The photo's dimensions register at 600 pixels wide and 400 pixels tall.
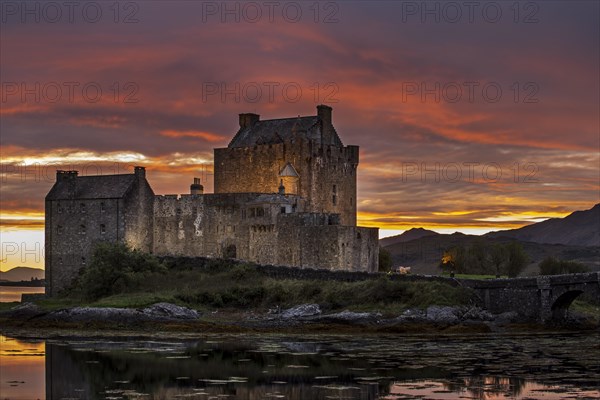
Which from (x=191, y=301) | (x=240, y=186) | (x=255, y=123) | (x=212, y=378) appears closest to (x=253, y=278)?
(x=191, y=301)

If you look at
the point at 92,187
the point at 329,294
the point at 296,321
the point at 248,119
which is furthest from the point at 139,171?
the point at 296,321

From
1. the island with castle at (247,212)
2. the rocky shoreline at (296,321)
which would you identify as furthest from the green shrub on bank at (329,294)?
the island with castle at (247,212)

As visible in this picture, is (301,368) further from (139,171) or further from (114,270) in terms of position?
(139,171)

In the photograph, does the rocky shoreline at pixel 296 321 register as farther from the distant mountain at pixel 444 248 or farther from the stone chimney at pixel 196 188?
the distant mountain at pixel 444 248

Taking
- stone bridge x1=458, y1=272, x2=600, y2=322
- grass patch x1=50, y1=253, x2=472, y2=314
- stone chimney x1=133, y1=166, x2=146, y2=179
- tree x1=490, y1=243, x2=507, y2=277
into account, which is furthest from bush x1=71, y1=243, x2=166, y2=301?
tree x1=490, y1=243, x2=507, y2=277

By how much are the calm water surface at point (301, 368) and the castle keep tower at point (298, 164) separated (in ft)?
91.5

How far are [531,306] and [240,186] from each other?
1132 inches

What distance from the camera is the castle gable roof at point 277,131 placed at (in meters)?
71.6

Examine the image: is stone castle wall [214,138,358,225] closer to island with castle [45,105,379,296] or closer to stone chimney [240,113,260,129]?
island with castle [45,105,379,296]

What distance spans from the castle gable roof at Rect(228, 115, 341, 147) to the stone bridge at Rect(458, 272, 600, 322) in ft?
77.8

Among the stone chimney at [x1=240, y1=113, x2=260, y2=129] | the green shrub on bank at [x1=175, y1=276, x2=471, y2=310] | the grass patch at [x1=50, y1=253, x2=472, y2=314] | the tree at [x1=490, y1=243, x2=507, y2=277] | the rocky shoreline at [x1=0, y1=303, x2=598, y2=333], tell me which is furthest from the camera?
the tree at [x1=490, y1=243, x2=507, y2=277]

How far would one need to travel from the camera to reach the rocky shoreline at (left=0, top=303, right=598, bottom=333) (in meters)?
47.8

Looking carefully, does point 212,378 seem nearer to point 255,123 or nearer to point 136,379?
point 136,379

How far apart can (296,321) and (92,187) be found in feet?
74.7
